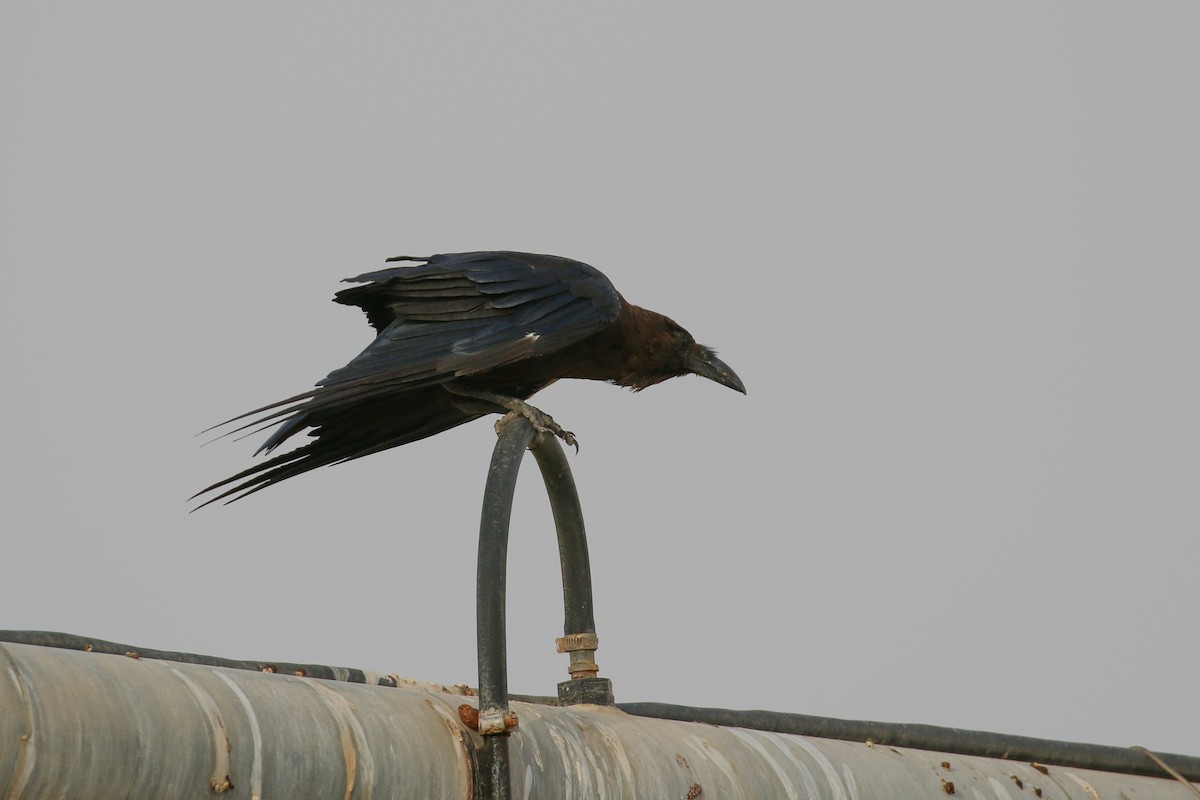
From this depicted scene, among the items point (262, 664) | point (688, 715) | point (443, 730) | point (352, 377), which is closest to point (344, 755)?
point (443, 730)

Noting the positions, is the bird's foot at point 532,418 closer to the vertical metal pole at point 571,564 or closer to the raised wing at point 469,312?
the vertical metal pole at point 571,564

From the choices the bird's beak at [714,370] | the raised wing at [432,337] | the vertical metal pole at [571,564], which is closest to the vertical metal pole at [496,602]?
the vertical metal pole at [571,564]

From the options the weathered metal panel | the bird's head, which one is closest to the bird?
the bird's head

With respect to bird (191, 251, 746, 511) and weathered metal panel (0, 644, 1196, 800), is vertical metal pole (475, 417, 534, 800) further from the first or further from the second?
bird (191, 251, 746, 511)

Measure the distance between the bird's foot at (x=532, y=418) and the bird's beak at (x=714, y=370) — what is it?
1.12 meters

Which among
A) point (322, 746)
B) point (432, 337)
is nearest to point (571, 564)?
point (432, 337)

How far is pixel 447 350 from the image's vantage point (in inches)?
134

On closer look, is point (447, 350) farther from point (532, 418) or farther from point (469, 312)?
point (532, 418)

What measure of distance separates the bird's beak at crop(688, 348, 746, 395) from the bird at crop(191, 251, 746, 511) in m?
0.58

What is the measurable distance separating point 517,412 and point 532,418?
0.13 meters

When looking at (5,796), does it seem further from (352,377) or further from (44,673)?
(352,377)

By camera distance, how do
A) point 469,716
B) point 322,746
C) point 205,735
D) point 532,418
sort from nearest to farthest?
1. point 205,735
2. point 322,746
3. point 469,716
4. point 532,418

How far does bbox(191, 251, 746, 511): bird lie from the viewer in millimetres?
3322

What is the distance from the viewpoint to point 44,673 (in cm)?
159
